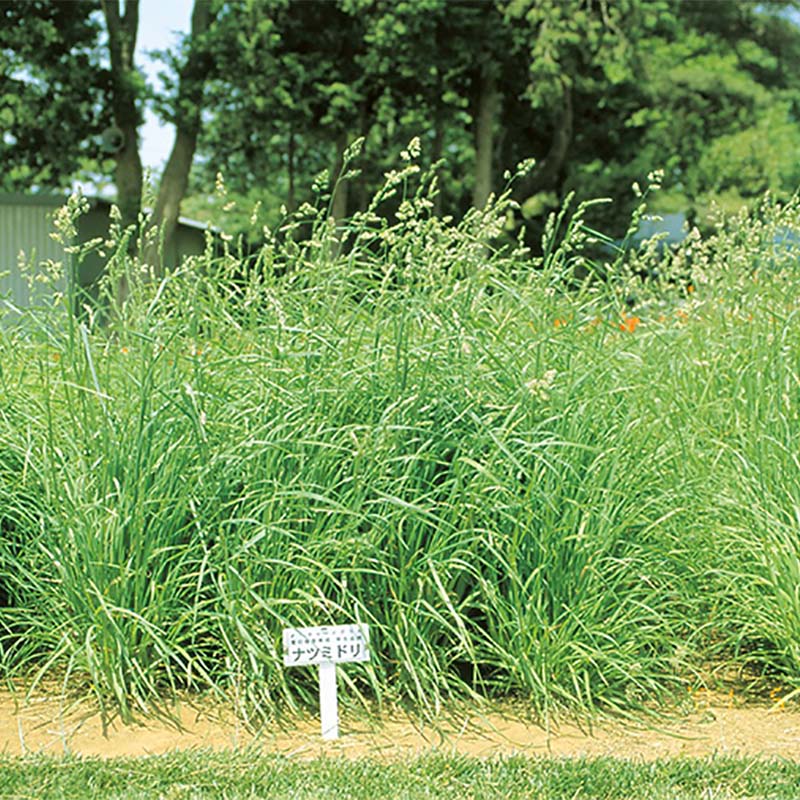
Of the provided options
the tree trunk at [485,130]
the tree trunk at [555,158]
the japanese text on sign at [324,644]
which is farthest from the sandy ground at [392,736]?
the tree trunk at [555,158]

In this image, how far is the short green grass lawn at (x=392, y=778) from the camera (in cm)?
300

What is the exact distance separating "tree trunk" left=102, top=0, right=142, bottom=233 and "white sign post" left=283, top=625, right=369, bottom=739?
17835 millimetres

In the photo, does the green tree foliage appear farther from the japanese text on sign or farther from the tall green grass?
the japanese text on sign

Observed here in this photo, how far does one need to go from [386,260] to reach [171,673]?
5.48ft

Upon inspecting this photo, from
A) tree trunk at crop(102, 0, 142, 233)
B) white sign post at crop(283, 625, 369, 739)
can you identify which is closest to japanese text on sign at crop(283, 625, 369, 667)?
white sign post at crop(283, 625, 369, 739)

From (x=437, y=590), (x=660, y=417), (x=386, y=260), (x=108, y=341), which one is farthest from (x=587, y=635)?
(x=108, y=341)

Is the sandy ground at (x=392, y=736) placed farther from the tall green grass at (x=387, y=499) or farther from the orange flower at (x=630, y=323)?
the orange flower at (x=630, y=323)

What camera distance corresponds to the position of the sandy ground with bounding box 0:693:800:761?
334cm

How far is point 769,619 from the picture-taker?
152 inches

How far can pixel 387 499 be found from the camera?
3.44m

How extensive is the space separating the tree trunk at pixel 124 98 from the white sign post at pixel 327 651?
17835 millimetres

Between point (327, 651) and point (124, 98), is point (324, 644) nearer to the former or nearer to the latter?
point (327, 651)

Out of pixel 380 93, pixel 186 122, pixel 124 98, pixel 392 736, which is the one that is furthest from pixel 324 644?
pixel 380 93

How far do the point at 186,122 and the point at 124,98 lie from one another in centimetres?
152
